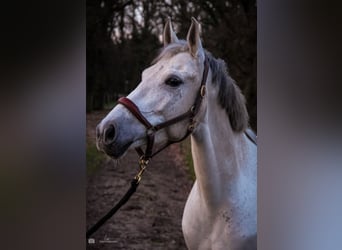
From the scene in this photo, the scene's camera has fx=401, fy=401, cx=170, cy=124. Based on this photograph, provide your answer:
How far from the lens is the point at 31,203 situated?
2.27 m

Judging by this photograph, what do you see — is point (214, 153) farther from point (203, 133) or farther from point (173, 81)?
point (173, 81)

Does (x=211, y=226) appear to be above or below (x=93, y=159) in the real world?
below

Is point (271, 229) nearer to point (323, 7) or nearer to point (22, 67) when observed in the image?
point (323, 7)

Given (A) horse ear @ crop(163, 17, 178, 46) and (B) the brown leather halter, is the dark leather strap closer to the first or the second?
(B) the brown leather halter

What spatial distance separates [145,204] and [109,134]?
21.6 inches

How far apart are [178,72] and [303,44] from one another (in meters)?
0.84

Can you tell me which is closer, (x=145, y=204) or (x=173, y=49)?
(x=173, y=49)

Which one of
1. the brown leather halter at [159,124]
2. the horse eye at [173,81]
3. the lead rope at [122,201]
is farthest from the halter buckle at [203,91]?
the lead rope at [122,201]

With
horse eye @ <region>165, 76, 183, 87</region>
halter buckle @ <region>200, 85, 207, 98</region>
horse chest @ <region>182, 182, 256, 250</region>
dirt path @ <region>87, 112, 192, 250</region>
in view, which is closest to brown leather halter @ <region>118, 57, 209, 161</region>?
halter buckle @ <region>200, 85, 207, 98</region>

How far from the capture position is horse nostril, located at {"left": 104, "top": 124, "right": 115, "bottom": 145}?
5.89 feet

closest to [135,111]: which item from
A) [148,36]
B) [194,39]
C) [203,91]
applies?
[203,91]

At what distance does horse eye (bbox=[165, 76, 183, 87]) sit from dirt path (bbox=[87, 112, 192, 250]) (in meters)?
0.42

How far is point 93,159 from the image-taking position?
7.14 ft

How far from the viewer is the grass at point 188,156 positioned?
2022 mm
